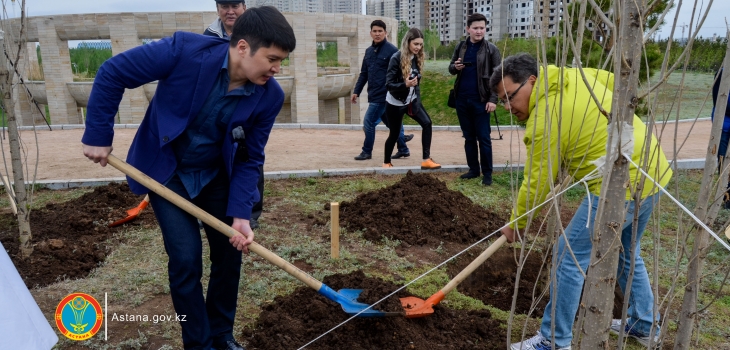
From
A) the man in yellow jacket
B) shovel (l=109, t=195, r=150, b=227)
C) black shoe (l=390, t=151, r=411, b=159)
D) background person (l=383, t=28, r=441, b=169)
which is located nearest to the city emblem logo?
shovel (l=109, t=195, r=150, b=227)

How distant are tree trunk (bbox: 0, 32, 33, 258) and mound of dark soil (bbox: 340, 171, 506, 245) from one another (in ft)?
8.35

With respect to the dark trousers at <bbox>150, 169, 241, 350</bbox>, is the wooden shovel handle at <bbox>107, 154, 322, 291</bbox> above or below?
above

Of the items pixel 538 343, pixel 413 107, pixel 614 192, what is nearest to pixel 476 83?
pixel 413 107

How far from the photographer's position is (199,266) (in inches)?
108

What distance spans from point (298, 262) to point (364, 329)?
128 cm

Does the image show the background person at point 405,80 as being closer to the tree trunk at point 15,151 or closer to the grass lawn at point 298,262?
the grass lawn at point 298,262

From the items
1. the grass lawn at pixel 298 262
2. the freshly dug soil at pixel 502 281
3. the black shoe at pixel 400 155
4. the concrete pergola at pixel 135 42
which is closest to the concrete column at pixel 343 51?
the concrete pergola at pixel 135 42

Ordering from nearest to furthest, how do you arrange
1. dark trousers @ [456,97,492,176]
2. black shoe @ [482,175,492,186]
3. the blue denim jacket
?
1. dark trousers @ [456,97,492,176]
2. black shoe @ [482,175,492,186]
3. the blue denim jacket

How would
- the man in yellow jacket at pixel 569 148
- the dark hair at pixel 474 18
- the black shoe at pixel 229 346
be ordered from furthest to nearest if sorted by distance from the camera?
the dark hair at pixel 474 18 → the black shoe at pixel 229 346 → the man in yellow jacket at pixel 569 148

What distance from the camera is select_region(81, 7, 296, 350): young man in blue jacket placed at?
255 centimetres

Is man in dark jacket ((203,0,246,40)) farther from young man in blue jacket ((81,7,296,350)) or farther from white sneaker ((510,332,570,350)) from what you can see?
white sneaker ((510,332,570,350))

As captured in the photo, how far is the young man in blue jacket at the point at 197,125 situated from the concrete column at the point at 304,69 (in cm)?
1280

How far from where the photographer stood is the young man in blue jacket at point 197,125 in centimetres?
255

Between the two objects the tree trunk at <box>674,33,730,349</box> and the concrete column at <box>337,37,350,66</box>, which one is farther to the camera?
the concrete column at <box>337,37,350,66</box>
